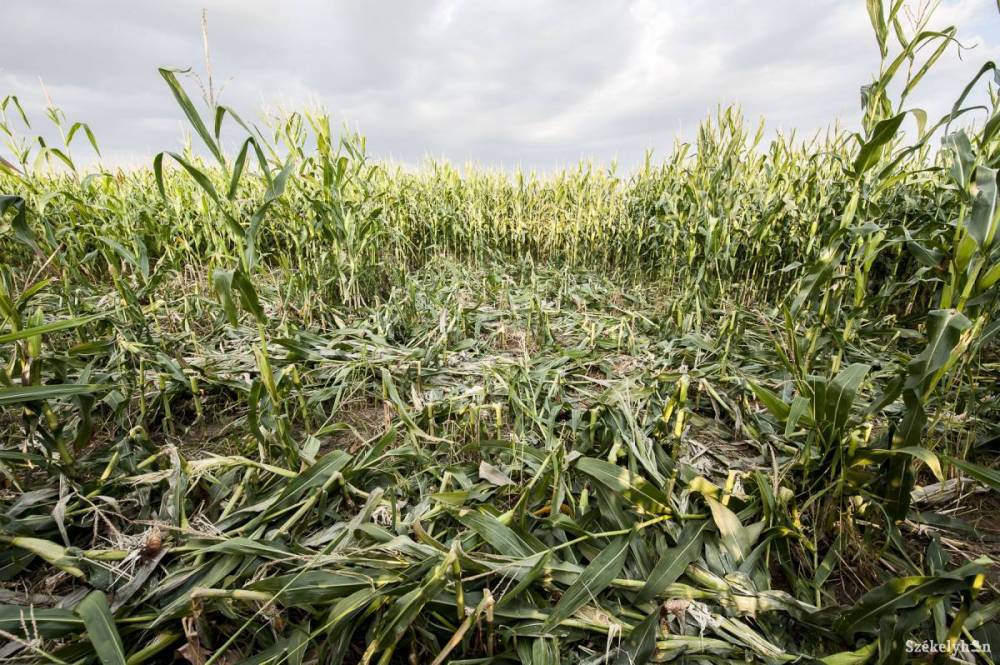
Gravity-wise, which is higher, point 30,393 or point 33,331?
point 33,331

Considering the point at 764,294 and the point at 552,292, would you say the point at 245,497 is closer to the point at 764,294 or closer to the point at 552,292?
the point at 552,292

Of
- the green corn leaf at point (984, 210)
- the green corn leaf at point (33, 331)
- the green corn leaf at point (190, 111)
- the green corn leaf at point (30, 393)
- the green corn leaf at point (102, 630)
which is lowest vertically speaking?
the green corn leaf at point (102, 630)

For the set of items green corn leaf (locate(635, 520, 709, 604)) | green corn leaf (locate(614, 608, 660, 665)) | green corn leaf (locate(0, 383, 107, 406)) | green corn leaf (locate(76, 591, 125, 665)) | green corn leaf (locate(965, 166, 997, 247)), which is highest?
green corn leaf (locate(965, 166, 997, 247))

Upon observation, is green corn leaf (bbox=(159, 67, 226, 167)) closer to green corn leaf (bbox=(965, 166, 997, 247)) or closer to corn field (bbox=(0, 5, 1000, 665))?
corn field (bbox=(0, 5, 1000, 665))

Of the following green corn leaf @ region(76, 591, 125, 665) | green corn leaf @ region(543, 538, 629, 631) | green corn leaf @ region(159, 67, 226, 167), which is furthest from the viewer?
green corn leaf @ region(159, 67, 226, 167)

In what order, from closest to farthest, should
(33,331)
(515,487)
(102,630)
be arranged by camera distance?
(102,630), (33,331), (515,487)

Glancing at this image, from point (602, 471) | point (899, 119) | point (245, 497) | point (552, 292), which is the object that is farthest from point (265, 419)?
point (552, 292)

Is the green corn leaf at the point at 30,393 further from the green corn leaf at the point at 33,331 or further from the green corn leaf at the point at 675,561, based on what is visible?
the green corn leaf at the point at 675,561

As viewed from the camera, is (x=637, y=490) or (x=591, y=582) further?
(x=637, y=490)

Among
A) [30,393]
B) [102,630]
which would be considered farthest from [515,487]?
[30,393]

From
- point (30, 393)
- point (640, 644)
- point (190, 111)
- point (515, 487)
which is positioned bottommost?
point (640, 644)

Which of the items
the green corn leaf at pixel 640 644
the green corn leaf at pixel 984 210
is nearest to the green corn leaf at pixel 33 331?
the green corn leaf at pixel 640 644

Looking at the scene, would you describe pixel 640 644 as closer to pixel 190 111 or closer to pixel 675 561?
pixel 675 561

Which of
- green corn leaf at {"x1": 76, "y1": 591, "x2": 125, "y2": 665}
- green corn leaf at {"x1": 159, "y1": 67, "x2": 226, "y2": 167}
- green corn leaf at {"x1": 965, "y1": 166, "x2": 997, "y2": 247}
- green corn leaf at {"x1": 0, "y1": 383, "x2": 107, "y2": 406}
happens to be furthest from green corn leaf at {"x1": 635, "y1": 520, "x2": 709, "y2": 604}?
green corn leaf at {"x1": 159, "y1": 67, "x2": 226, "y2": 167}
